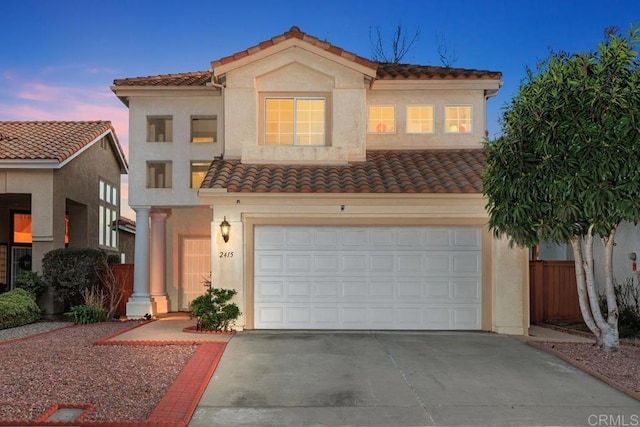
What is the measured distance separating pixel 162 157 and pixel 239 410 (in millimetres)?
10197

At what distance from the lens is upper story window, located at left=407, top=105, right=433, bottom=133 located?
16.0 m

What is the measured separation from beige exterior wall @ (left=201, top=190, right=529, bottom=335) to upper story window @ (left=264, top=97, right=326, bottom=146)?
8.20ft

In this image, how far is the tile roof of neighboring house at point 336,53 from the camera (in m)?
14.4

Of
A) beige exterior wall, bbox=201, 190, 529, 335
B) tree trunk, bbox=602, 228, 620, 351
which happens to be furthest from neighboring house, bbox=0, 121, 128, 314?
tree trunk, bbox=602, 228, 620, 351

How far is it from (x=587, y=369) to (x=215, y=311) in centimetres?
703

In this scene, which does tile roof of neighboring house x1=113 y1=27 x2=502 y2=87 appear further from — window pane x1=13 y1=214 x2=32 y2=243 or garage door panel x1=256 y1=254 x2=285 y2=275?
window pane x1=13 y1=214 x2=32 y2=243

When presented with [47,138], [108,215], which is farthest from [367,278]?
[108,215]

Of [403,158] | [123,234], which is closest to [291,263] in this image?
[403,158]

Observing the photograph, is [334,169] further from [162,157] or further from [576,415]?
[576,415]

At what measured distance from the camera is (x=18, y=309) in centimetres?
1461

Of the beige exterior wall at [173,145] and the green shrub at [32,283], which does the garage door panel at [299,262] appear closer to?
the beige exterior wall at [173,145]

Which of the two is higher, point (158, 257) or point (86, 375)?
point (158, 257)

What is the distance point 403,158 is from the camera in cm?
1516

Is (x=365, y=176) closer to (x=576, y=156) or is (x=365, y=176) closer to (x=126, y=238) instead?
(x=576, y=156)
